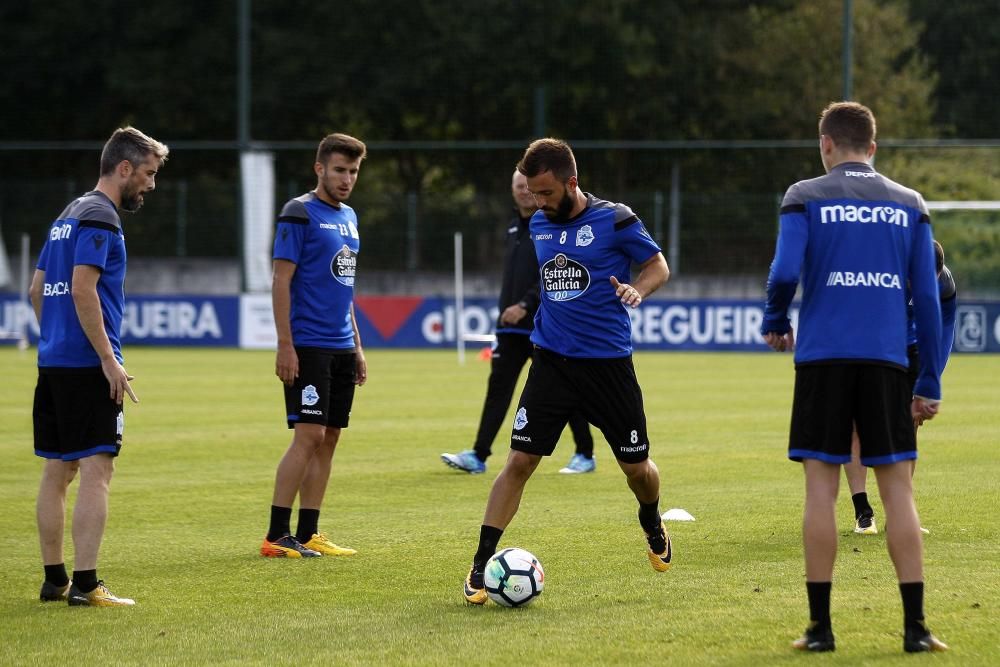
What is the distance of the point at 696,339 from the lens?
27297 millimetres

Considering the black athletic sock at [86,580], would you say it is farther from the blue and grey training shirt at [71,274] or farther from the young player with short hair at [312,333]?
the young player with short hair at [312,333]

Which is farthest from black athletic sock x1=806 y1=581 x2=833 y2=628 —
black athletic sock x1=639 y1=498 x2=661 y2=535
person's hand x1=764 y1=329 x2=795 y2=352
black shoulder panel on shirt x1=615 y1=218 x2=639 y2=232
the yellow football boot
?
the yellow football boot

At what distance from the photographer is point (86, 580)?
21.1 ft

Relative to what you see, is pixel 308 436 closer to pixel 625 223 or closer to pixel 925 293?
pixel 625 223

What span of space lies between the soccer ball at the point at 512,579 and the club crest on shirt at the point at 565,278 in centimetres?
120

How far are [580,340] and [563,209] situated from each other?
1.97 feet

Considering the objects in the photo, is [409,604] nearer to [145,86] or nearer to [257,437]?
[257,437]

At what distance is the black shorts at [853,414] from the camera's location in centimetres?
547

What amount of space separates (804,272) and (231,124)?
35.8 meters

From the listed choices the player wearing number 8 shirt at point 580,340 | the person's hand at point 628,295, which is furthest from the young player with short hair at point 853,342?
the player wearing number 8 shirt at point 580,340

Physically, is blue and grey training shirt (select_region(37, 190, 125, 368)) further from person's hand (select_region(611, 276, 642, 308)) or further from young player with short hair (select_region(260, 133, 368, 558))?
person's hand (select_region(611, 276, 642, 308))

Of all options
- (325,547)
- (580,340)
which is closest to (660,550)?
(580,340)

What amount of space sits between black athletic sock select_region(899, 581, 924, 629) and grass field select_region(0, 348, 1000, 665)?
0.16 meters

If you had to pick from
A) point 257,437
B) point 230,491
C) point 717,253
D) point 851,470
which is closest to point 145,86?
point 717,253
